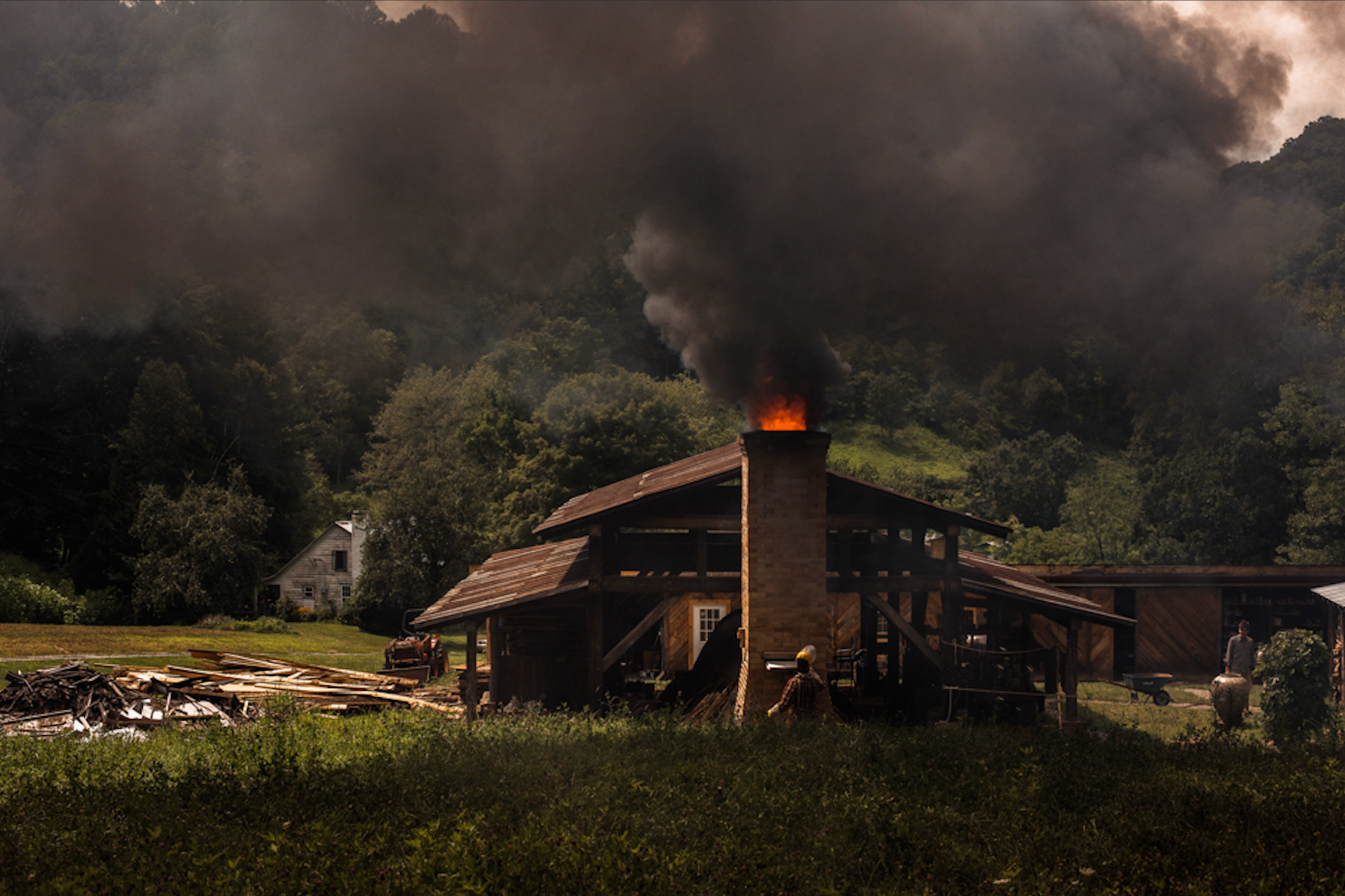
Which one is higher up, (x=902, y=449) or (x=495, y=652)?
(x=902, y=449)

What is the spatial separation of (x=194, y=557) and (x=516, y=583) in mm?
24601

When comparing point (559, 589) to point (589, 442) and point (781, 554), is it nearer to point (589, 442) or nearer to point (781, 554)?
point (781, 554)

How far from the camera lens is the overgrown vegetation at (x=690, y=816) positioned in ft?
23.0

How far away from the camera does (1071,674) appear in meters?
16.3

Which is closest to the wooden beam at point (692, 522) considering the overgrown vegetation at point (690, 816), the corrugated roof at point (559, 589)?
the corrugated roof at point (559, 589)

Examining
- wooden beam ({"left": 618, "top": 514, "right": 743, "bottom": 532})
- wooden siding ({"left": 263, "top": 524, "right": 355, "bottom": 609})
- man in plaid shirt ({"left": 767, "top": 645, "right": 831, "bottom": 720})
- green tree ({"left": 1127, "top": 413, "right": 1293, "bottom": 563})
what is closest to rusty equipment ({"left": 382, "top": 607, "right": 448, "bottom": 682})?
wooden beam ({"left": 618, "top": 514, "right": 743, "bottom": 532})

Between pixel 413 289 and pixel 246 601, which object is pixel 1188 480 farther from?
pixel 246 601

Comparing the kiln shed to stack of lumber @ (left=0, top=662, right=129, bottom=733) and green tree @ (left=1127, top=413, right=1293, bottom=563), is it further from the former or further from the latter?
green tree @ (left=1127, top=413, right=1293, bottom=563)

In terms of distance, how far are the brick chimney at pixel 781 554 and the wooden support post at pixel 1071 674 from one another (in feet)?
16.1

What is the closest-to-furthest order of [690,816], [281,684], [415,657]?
1. [690,816]
2. [281,684]
3. [415,657]

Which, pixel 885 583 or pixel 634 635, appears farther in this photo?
pixel 885 583

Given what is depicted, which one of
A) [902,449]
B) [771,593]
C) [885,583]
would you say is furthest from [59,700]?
[902,449]

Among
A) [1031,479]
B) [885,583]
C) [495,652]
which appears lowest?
[495,652]

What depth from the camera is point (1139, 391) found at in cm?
4225
